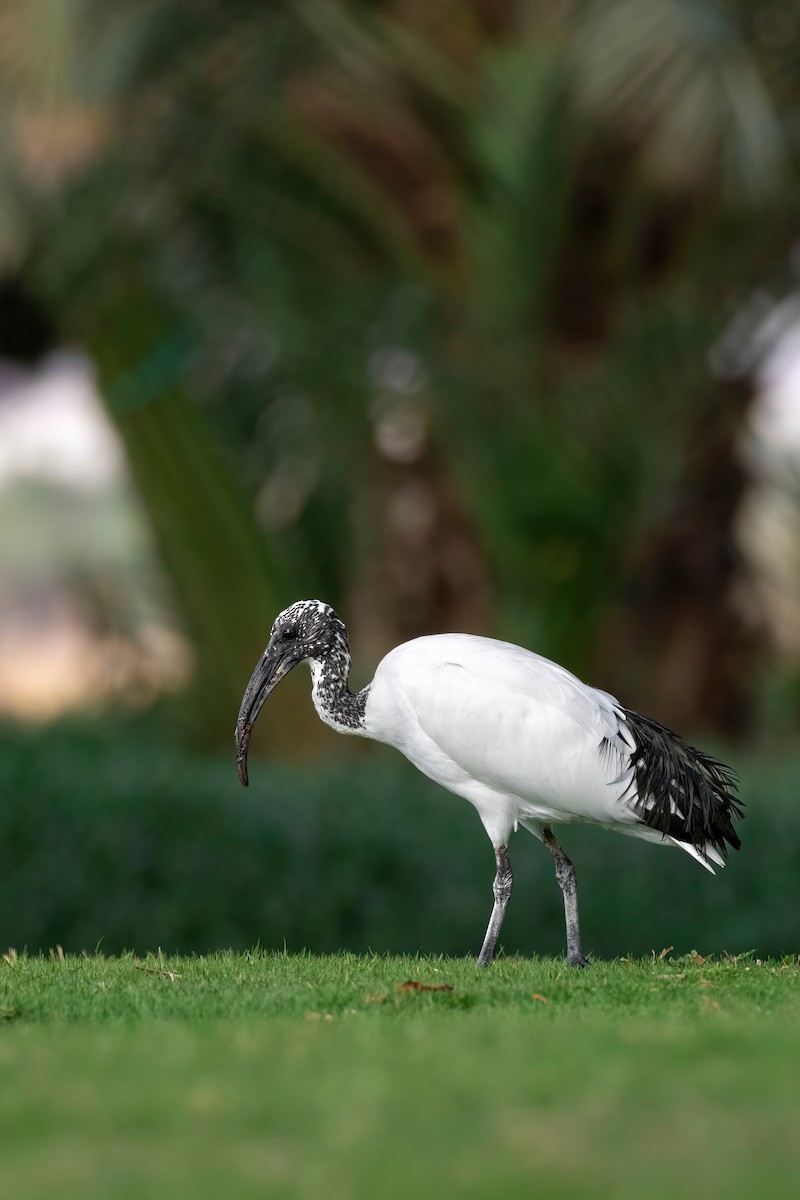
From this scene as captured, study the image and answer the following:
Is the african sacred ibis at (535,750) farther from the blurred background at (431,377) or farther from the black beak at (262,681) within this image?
the blurred background at (431,377)

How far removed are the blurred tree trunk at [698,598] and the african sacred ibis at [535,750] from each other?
6.66 metres

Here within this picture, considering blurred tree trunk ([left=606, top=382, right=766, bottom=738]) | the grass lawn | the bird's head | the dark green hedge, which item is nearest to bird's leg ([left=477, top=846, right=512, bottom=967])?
the grass lawn

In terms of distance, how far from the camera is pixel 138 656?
56.9 ft

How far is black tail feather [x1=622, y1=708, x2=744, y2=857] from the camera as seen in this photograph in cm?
730

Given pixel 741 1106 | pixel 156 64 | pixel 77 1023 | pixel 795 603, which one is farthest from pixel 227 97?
pixel 741 1106

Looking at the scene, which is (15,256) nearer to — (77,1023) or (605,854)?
(605,854)

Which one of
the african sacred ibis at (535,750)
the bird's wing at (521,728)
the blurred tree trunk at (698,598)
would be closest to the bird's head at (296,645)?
the african sacred ibis at (535,750)

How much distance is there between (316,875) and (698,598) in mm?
3777

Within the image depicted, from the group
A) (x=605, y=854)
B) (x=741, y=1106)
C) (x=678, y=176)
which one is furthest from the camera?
(x=605, y=854)

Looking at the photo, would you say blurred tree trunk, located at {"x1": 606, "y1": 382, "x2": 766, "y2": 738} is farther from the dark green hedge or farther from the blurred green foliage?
the dark green hedge

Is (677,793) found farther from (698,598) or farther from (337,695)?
(698,598)

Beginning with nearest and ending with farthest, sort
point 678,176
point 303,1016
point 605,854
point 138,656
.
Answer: point 303,1016
point 678,176
point 605,854
point 138,656

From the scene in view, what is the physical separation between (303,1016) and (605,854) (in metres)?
7.62

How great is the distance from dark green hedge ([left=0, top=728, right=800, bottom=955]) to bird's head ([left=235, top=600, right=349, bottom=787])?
17.9 feet
